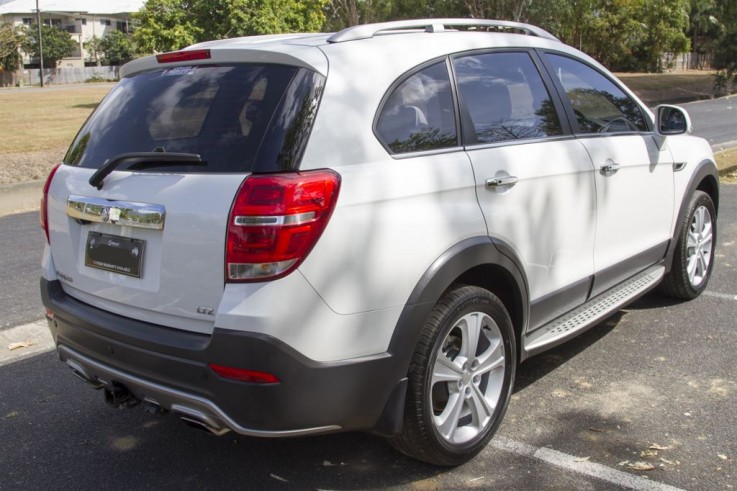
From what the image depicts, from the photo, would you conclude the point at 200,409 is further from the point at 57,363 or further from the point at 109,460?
the point at 57,363

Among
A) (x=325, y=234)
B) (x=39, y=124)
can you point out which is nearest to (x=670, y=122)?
(x=325, y=234)

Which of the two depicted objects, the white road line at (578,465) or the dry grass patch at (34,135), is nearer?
the white road line at (578,465)

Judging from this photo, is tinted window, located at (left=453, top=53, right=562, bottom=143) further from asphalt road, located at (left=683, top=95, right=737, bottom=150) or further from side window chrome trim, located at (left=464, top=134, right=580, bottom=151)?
asphalt road, located at (left=683, top=95, right=737, bottom=150)

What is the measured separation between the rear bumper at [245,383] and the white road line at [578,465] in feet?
2.64

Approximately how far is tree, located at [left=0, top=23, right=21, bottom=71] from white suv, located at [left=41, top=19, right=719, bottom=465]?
66.5 meters

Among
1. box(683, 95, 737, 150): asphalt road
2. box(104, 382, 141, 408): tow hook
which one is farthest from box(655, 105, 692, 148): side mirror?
box(683, 95, 737, 150): asphalt road

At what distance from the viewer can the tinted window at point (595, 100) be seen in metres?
4.18

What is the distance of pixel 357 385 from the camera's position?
9.34ft

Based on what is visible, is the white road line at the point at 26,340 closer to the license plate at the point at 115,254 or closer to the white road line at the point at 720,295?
the license plate at the point at 115,254

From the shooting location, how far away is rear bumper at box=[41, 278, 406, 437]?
2.69 meters

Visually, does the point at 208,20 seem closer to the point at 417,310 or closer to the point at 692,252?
the point at 692,252

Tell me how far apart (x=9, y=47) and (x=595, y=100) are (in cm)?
6858

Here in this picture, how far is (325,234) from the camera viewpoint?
2.71 meters

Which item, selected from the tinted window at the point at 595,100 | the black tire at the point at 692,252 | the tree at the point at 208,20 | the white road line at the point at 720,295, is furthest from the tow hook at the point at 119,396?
the tree at the point at 208,20
